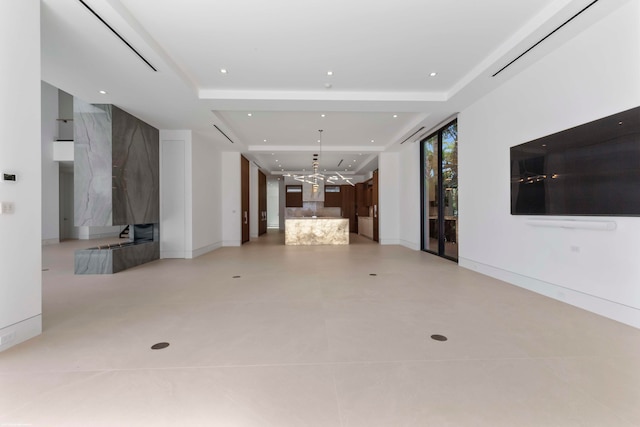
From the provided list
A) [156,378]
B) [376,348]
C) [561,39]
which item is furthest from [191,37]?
[561,39]

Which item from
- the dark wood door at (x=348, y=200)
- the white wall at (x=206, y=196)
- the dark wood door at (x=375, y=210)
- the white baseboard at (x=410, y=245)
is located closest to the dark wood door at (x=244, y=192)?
the white wall at (x=206, y=196)

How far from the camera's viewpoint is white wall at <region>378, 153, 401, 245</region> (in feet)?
36.0

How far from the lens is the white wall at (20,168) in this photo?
8.80 ft

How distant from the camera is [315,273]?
5.97 m

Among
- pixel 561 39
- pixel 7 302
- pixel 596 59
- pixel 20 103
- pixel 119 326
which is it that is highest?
pixel 561 39

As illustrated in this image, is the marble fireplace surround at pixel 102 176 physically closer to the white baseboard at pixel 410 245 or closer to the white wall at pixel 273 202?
the white baseboard at pixel 410 245

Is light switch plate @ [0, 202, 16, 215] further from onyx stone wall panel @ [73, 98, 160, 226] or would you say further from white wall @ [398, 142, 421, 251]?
white wall @ [398, 142, 421, 251]

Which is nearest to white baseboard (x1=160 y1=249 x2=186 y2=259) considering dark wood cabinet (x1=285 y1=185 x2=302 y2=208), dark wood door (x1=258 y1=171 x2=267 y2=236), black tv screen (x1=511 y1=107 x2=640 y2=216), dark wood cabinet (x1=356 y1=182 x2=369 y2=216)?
dark wood door (x1=258 y1=171 x2=267 y2=236)

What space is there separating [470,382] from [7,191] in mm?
4224

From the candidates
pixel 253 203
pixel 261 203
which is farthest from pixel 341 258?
pixel 261 203

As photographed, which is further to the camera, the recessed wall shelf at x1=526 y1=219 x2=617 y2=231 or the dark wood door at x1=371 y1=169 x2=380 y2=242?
the dark wood door at x1=371 y1=169 x2=380 y2=242

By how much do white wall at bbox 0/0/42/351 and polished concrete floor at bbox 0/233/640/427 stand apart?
13.3 inches

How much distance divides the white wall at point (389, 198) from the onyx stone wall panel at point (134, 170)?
7.34 m

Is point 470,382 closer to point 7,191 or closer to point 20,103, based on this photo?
point 7,191
